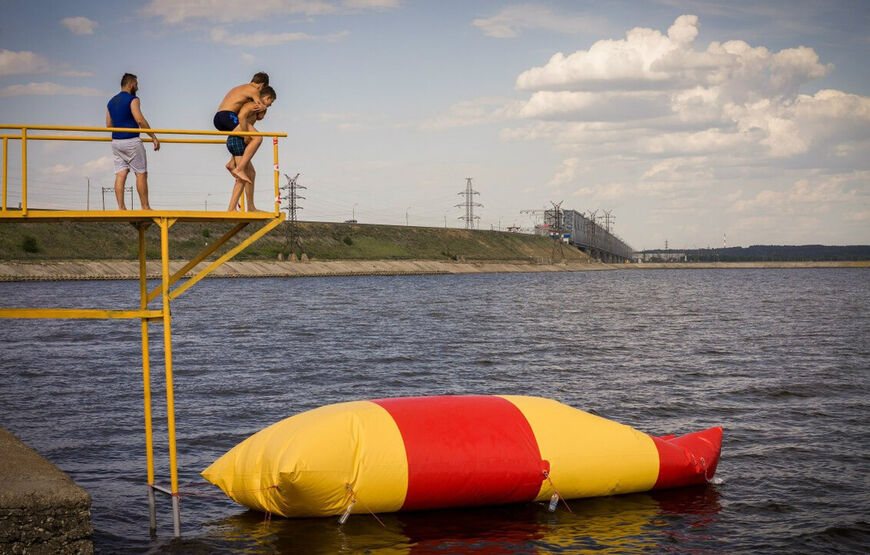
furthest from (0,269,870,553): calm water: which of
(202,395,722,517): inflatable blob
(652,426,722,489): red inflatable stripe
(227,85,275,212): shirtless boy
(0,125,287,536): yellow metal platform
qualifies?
(227,85,275,212): shirtless boy

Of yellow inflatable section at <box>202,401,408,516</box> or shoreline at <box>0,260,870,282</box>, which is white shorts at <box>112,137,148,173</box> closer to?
yellow inflatable section at <box>202,401,408,516</box>

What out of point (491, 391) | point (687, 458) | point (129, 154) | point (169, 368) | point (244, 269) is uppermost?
point (129, 154)

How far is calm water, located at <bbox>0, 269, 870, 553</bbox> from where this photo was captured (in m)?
13.0

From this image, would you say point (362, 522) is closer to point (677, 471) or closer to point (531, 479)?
point (531, 479)

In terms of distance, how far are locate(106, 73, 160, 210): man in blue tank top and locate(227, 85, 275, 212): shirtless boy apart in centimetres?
121

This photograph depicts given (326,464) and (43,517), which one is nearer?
(43,517)

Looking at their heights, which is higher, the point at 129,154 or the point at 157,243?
the point at 157,243

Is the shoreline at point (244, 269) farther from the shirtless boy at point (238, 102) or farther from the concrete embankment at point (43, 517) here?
the concrete embankment at point (43, 517)

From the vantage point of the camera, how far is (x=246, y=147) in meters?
13.3

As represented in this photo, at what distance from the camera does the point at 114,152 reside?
511 inches

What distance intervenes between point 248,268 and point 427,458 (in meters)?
133

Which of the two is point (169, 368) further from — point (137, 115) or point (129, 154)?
point (137, 115)

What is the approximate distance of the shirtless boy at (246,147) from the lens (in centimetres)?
1312

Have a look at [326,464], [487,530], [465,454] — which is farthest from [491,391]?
[326,464]
